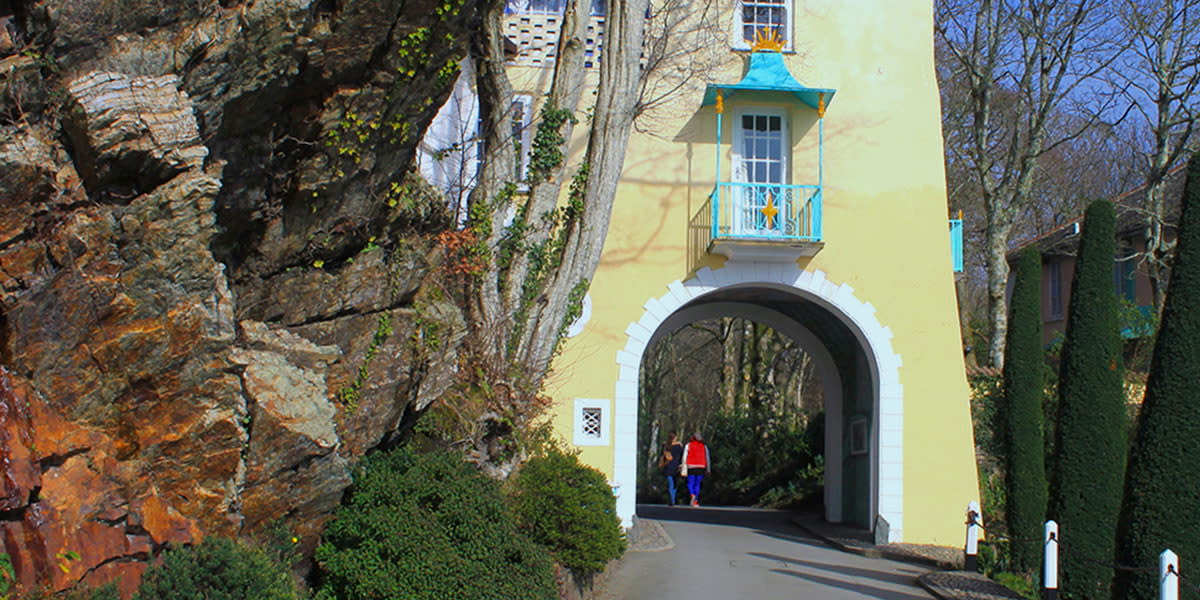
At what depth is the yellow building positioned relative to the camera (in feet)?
54.4

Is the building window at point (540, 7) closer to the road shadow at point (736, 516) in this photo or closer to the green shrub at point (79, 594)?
the road shadow at point (736, 516)

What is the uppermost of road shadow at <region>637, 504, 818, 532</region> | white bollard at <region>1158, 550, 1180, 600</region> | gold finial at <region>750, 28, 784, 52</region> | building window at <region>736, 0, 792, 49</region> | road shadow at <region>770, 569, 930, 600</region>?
building window at <region>736, 0, 792, 49</region>

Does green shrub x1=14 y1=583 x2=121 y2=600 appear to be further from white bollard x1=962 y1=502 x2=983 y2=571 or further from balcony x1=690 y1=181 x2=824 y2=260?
balcony x1=690 y1=181 x2=824 y2=260

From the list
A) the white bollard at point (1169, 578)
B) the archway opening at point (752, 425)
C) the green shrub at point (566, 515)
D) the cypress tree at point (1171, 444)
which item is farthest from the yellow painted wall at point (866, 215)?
the white bollard at point (1169, 578)

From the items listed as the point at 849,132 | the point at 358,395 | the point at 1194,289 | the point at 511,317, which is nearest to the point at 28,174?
the point at 358,395

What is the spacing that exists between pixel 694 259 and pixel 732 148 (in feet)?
5.85

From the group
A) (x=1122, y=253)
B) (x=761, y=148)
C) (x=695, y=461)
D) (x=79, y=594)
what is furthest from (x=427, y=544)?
(x=1122, y=253)

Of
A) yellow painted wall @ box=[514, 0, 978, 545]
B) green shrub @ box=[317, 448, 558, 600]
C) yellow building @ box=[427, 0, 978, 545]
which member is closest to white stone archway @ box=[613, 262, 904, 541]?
yellow building @ box=[427, 0, 978, 545]

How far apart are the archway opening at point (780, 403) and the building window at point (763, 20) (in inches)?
150

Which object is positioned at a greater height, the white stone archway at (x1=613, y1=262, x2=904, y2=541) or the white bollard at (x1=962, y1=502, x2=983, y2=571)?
the white stone archway at (x1=613, y1=262, x2=904, y2=541)

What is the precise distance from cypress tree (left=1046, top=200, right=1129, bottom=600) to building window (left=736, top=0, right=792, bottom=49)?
21.6ft

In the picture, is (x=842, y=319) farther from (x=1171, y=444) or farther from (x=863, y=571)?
(x=1171, y=444)

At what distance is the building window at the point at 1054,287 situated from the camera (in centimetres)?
2931

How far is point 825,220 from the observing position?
1695 centimetres
